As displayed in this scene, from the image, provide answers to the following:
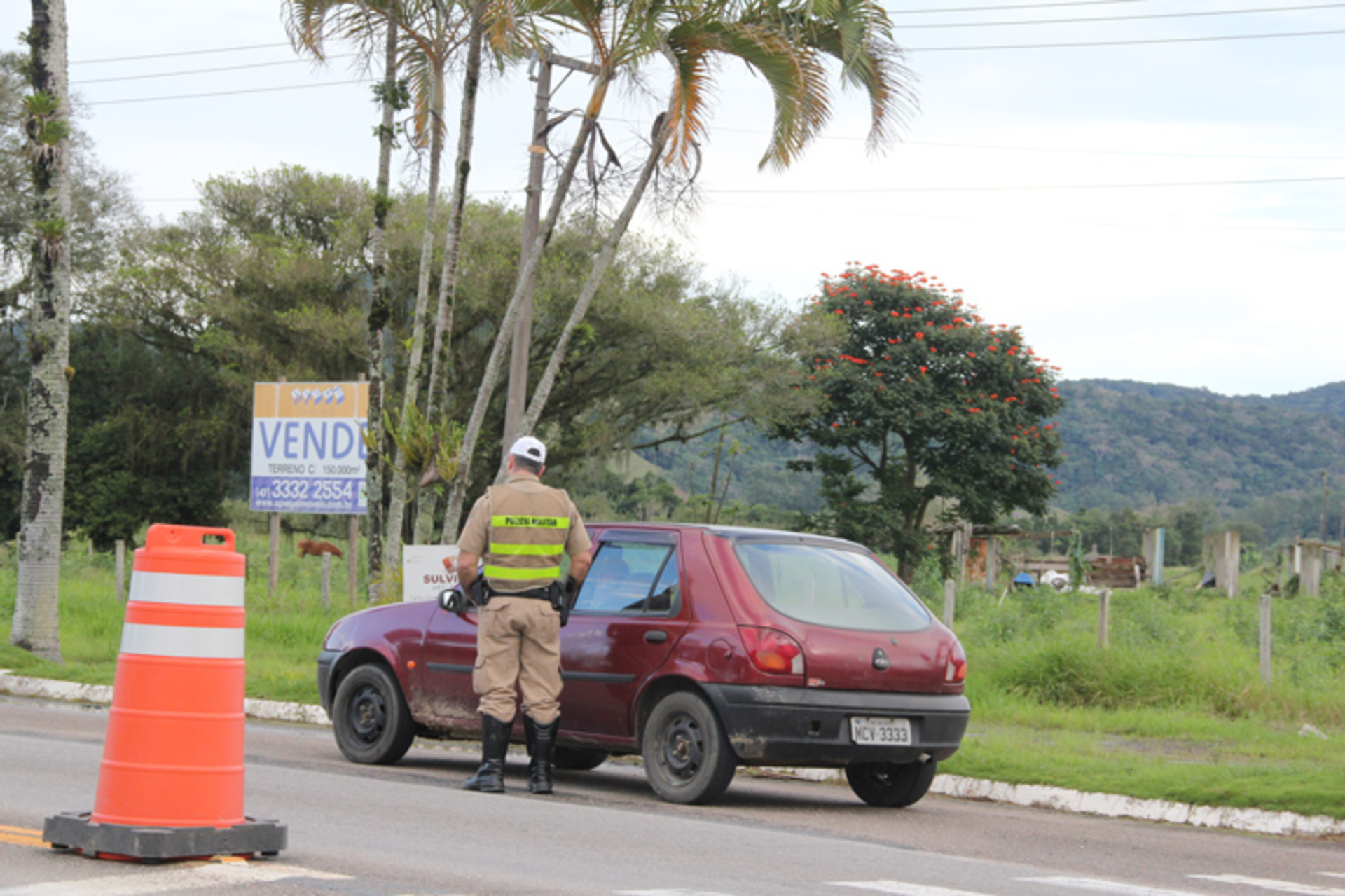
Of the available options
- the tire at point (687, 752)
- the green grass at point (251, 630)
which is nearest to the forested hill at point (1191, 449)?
the green grass at point (251, 630)

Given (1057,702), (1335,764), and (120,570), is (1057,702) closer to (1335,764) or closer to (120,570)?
(1335,764)

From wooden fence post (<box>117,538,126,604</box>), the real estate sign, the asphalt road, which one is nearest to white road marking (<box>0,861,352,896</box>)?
the asphalt road

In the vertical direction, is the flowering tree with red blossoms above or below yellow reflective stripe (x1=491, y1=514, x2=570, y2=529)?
above

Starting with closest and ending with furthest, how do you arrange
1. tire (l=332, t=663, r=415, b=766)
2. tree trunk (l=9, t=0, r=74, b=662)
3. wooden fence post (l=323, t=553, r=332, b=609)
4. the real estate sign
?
tire (l=332, t=663, r=415, b=766) → tree trunk (l=9, t=0, r=74, b=662) → wooden fence post (l=323, t=553, r=332, b=609) → the real estate sign

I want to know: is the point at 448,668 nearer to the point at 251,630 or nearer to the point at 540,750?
the point at 540,750

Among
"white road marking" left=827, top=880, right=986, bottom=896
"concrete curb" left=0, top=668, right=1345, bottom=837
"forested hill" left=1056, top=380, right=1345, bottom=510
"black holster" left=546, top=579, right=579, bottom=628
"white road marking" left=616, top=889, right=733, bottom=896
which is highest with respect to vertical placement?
"forested hill" left=1056, top=380, right=1345, bottom=510

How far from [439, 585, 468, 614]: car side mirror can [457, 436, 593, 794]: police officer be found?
0.67 metres

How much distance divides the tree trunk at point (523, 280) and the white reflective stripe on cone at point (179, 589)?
1029 cm

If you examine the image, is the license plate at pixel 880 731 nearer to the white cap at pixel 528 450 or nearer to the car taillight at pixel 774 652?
the car taillight at pixel 774 652

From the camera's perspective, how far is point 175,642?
557 centimetres

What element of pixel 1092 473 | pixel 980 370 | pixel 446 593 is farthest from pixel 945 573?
pixel 1092 473

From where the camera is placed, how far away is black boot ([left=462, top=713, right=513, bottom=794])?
8.41 m

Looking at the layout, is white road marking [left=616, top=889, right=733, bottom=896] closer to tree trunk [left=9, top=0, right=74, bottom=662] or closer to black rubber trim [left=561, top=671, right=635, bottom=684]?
black rubber trim [left=561, top=671, right=635, bottom=684]

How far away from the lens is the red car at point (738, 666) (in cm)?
812
